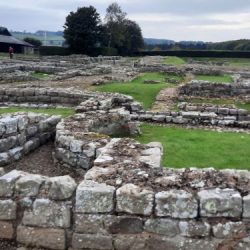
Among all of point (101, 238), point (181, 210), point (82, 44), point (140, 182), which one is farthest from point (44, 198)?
point (82, 44)

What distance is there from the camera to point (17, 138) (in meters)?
10.1

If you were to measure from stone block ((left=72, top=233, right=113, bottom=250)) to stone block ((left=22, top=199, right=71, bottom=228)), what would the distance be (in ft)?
0.71

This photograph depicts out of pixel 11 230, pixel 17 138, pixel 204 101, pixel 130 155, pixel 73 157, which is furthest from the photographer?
pixel 204 101

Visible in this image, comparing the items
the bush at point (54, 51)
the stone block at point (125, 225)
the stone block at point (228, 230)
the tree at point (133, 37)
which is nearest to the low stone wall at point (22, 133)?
the stone block at point (125, 225)

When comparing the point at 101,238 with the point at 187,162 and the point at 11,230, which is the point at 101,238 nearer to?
the point at 11,230

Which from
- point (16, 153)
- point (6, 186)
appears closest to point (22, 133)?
point (16, 153)

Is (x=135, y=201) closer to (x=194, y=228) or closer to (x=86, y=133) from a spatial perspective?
(x=194, y=228)

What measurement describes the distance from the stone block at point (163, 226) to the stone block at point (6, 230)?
178 centimetres

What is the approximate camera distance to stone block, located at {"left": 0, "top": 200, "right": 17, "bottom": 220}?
5836 mm

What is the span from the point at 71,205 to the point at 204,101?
15079mm

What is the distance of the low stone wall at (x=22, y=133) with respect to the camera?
976 cm

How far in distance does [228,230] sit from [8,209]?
110 inches

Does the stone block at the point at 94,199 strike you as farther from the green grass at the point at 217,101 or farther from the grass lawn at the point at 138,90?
the green grass at the point at 217,101

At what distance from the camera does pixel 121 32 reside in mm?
74000
